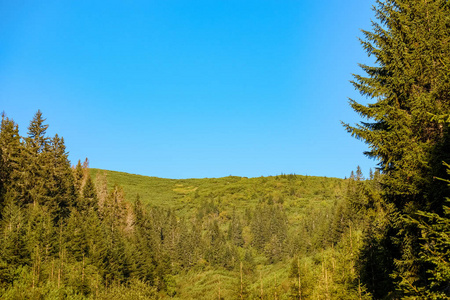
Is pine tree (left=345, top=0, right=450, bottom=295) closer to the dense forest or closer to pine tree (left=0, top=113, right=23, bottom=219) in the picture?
the dense forest

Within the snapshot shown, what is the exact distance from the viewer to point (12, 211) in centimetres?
4919

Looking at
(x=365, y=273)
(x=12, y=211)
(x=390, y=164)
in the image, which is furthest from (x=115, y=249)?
(x=390, y=164)

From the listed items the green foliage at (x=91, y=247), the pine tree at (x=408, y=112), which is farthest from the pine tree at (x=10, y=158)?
the pine tree at (x=408, y=112)

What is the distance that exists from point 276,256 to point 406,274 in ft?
423

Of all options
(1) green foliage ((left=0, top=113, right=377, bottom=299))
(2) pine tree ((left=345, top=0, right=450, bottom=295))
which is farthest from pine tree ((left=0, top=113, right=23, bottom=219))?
(2) pine tree ((left=345, top=0, right=450, bottom=295))

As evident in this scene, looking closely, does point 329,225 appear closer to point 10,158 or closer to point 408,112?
point 10,158

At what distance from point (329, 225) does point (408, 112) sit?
87.8 metres

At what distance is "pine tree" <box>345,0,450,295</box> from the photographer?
13.2 m

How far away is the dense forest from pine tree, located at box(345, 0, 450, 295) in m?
0.05

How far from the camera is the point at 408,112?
15664mm

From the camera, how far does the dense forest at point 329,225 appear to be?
13.3 m

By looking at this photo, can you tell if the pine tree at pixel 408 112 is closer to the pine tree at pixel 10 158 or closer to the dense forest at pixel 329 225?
the dense forest at pixel 329 225

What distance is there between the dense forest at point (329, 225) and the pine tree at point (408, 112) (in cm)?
5

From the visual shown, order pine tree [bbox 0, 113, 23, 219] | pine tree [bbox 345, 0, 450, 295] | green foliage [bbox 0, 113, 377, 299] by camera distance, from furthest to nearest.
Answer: pine tree [bbox 0, 113, 23, 219] < green foliage [bbox 0, 113, 377, 299] < pine tree [bbox 345, 0, 450, 295]
